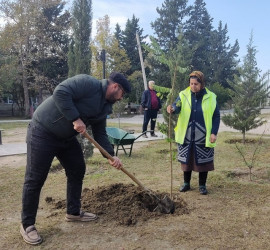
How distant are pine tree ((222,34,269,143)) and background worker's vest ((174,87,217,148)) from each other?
525 cm

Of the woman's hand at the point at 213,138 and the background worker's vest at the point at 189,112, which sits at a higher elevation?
the background worker's vest at the point at 189,112

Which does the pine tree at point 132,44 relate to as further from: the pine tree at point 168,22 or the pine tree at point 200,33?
the pine tree at point 200,33

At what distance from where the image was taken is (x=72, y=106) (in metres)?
2.92

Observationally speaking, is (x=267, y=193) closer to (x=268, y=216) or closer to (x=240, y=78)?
(x=268, y=216)

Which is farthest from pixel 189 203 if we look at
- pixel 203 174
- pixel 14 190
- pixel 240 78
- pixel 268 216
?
pixel 240 78

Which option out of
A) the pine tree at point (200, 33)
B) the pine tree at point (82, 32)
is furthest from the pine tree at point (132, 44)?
the pine tree at point (82, 32)

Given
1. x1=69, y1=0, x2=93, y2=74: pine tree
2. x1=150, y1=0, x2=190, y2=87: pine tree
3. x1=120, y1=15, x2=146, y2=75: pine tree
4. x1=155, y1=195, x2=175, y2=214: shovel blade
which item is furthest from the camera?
x1=150, y1=0, x2=190, y2=87: pine tree

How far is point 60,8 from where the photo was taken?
3012 cm

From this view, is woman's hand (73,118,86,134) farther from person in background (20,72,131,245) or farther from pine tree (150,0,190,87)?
pine tree (150,0,190,87)

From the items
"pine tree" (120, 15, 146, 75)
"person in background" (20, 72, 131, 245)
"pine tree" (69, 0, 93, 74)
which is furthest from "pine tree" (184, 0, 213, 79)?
"person in background" (20, 72, 131, 245)

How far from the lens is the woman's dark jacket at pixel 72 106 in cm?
291

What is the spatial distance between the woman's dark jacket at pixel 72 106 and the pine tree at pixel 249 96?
705 centimetres

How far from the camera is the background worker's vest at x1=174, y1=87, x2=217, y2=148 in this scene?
4.45 metres

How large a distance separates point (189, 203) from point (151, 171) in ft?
6.83
